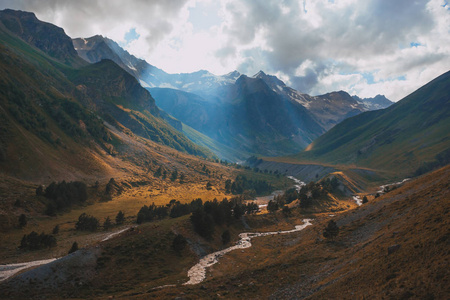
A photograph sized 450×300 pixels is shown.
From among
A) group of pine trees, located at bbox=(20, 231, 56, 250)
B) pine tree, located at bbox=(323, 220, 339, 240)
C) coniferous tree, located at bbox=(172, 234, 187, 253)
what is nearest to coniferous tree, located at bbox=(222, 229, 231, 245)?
coniferous tree, located at bbox=(172, 234, 187, 253)

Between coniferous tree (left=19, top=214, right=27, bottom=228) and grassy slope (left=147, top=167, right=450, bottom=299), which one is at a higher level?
coniferous tree (left=19, top=214, right=27, bottom=228)

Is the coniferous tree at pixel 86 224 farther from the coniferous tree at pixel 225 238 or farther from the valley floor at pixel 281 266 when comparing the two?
the coniferous tree at pixel 225 238

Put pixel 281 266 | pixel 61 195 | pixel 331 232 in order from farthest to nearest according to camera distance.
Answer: pixel 61 195, pixel 331 232, pixel 281 266

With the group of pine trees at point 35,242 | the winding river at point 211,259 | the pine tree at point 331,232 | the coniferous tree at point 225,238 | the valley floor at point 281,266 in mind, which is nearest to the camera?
the valley floor at point 281,266

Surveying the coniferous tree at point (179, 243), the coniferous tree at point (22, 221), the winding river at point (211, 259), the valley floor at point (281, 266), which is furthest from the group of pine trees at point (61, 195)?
the winding river at point (211, 259)

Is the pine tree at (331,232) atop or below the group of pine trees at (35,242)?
below

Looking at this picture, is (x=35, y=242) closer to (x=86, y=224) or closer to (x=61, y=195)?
(x=86, y=224)

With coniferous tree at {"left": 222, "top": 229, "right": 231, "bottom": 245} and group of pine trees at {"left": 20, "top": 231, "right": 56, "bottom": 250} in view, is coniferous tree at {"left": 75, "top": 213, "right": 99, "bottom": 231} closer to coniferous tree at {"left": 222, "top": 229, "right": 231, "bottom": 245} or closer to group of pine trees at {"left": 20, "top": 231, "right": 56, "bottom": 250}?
group of pine trees at {"left": 20, "top": 231, "right": 56, "bottom": 250}

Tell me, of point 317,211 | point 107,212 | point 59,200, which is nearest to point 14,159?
point 59,200

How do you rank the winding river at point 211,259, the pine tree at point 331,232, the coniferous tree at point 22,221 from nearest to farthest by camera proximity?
the winding river at point 211,259
the pine tree at point 331,232
the coniferous tree at point 22,221

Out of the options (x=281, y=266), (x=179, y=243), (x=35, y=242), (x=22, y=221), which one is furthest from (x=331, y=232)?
(x=22, y=221)

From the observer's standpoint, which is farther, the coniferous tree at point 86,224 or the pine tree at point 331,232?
the coniferous tree at point 86,224

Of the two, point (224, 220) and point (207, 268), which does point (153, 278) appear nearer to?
point (207, 268)

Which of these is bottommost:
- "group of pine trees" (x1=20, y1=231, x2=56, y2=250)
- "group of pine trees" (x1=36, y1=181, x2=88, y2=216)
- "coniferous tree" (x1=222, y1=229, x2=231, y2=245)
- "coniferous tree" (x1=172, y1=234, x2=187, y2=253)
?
"coniferous tree" (x1=222, y1=229, x2=231, y2=245)
